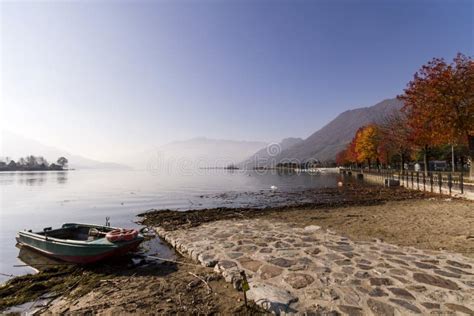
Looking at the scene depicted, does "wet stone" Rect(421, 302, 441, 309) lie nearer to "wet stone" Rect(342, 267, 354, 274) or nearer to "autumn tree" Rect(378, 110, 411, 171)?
"wet stone" Rect(342, 267, 354, 274)

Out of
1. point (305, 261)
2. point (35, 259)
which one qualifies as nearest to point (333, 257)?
point (305, 261)

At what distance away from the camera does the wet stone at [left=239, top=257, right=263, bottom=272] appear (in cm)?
618

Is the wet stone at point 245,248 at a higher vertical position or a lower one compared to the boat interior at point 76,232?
higher

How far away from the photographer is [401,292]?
4715 millimetres

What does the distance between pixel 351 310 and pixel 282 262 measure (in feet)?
7.58

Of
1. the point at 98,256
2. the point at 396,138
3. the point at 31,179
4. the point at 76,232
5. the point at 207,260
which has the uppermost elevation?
the point at 396,138

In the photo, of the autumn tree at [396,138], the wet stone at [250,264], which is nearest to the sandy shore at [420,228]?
the wet stone at [250,264]

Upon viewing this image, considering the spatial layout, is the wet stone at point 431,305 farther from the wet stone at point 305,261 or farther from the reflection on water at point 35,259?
the reflection on water at point 35,259

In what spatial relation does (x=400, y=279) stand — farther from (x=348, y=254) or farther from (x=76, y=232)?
(x=76, y=232)

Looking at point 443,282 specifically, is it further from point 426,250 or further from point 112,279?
point 112,279

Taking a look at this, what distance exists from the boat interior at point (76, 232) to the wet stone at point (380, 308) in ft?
34.2

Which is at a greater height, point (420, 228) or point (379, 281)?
point (379, 281)

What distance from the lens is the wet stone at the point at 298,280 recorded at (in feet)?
17.0

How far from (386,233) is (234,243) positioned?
5800mm
